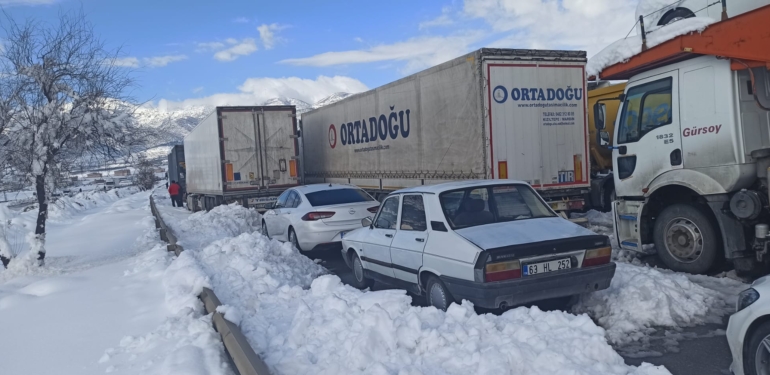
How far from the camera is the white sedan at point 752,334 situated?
391 centimetres

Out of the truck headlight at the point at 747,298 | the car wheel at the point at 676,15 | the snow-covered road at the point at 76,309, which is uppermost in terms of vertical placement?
the car wheel at the point at 676,15

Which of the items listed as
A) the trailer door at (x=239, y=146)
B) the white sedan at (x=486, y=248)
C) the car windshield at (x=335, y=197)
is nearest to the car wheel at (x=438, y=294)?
the white sedan at (x=486, y=248)

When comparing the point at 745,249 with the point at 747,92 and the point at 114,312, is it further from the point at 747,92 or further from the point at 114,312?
the point at 114,312

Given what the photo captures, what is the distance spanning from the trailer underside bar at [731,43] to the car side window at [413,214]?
3891 mm

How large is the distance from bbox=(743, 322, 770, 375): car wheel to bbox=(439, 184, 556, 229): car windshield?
2.75 meters

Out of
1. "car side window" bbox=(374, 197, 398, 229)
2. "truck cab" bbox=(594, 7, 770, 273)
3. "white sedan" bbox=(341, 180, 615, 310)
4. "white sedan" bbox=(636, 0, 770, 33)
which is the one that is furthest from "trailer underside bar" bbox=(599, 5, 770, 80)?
"car side window" bbox=(374, 197, 398, 229)

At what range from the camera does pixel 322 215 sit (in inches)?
434

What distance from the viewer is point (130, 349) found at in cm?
543

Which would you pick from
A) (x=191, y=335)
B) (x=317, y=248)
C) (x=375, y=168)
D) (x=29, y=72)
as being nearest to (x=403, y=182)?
(x=375, y=168)

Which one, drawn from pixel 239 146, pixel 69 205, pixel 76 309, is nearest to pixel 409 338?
pixel 76 309

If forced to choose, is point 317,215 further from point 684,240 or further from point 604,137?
point 684,240

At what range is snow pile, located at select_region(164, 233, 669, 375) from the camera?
13.7ft

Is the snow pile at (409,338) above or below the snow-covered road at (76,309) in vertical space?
above

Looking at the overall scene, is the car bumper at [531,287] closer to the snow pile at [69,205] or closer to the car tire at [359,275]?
the car tire at [359,275]
